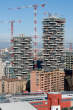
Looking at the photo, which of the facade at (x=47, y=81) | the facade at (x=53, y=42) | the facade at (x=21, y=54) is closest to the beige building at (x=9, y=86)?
the facade at (x=47, y=81)

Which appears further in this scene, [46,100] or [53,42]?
[53,42]

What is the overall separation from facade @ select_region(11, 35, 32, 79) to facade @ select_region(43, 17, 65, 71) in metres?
2.83

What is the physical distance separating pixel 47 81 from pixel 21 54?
→ 29.7ft

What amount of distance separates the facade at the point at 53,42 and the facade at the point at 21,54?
2.83m

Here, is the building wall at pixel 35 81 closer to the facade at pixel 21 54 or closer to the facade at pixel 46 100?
the facade at pixel 21 54

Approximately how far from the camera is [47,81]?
36.7 metres

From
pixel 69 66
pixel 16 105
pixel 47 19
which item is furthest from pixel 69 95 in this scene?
pixel 69 66

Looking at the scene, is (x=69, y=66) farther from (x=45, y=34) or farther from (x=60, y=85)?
(x=60, y=85)

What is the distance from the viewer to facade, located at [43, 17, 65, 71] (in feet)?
146

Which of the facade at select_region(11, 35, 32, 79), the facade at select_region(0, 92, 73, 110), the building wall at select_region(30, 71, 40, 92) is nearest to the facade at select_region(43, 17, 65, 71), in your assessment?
the facade at select_region(11, 35, 32, 79)

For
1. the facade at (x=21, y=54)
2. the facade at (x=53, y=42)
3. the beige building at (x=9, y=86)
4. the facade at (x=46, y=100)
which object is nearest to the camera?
the facade at (x=46, y=100)

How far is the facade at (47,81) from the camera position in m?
35.8

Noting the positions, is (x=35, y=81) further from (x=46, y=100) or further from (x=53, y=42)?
(x=46, y=100)

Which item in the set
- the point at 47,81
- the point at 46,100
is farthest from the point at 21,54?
the point at 46,100
